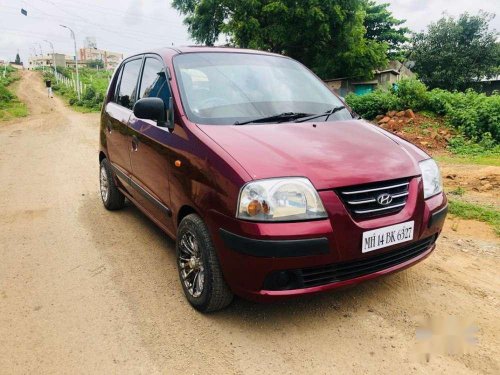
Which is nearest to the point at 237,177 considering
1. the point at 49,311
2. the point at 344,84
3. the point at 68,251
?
the point at 49,311

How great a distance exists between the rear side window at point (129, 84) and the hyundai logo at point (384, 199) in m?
2.59

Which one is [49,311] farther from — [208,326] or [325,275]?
[325,275]

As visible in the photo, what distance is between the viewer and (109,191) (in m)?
4.87

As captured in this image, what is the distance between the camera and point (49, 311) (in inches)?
112

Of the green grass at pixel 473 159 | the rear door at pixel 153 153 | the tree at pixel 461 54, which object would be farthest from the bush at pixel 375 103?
the tree at pixel 461 54

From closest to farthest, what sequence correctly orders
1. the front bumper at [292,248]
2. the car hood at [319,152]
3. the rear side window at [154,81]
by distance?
the front bumper at [292,248] < the car hood at [319,152] < the rear side window at [154,81]

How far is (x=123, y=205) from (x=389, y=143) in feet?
10.9

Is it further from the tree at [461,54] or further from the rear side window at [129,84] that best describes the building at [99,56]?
the rear side window at [129,84]

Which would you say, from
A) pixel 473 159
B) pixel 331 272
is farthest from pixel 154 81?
pixel 473 159

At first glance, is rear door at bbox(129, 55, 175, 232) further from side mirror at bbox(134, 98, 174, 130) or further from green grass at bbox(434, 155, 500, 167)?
green grass at bbox(434, 155, 500, 167)

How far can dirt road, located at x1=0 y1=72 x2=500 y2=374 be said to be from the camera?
2316 mm

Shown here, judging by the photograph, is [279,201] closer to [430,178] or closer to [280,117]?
[280,117]

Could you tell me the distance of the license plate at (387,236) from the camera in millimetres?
2355

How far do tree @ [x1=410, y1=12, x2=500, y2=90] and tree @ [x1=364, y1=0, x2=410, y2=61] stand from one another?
1.38 m
